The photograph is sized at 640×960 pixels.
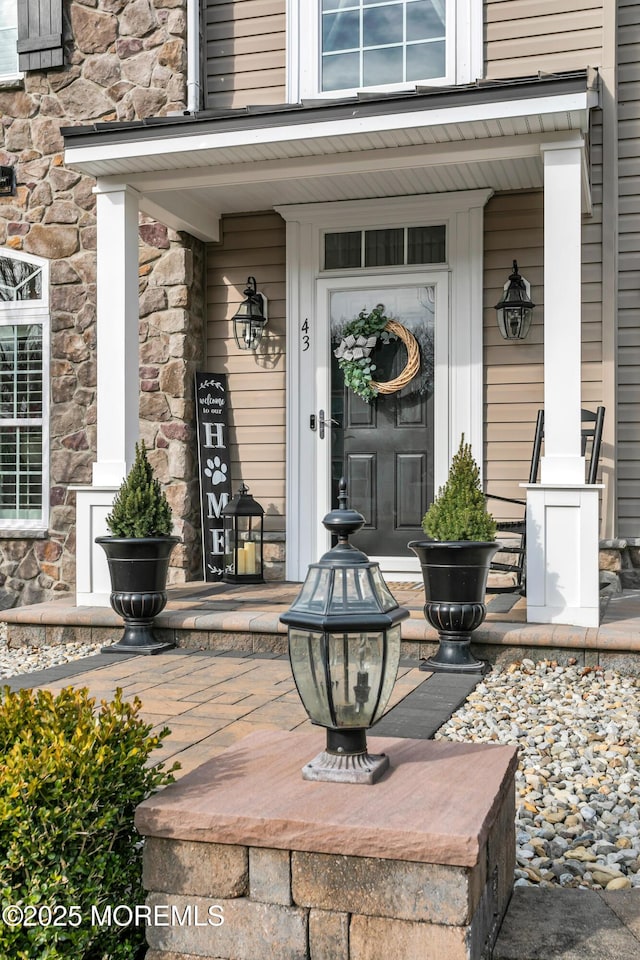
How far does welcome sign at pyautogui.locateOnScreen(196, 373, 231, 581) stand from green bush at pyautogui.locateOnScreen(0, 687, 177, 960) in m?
4.37

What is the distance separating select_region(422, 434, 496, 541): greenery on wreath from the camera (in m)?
4.15

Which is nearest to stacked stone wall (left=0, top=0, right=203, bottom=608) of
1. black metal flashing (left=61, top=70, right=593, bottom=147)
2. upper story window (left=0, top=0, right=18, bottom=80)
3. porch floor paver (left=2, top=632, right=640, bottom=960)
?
upper story window (left=0, top=0, right=18, bottom=80)

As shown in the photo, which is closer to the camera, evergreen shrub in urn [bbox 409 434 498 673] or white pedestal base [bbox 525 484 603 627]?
evergreen shrub in urn [bbox 409 434 498 673]

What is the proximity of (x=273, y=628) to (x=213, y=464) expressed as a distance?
1.88 m

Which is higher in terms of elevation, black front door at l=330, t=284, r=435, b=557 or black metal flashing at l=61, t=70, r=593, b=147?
black metal flashing at l=61, t=70, r=593, b=147

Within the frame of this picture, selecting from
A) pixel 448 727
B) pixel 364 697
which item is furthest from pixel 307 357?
pixel 364 697

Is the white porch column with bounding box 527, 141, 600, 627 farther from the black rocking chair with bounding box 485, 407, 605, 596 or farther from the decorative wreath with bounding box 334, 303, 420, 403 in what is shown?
the decorative wreath with bounding box 334, 303, 420, 403

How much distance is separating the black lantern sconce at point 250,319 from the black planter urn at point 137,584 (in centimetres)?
202

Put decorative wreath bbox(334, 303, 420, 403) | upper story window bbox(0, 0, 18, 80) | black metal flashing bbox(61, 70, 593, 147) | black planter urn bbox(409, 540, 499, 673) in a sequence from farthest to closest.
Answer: upper story window bbox(0, 0, 18, 80), decorative wreath bbox(334, 303, 420, 403), black metal flashing bbox(61, 70, 593, 147), black planter urn bbox(409, 540, 499, 673)

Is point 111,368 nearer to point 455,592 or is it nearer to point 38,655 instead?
point 38,655

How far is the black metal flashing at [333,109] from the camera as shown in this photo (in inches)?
171

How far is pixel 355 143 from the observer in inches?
190

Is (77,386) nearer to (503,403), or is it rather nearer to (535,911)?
(503,403)

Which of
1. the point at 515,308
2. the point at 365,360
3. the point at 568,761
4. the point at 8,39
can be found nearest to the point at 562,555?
the point at 568,761
